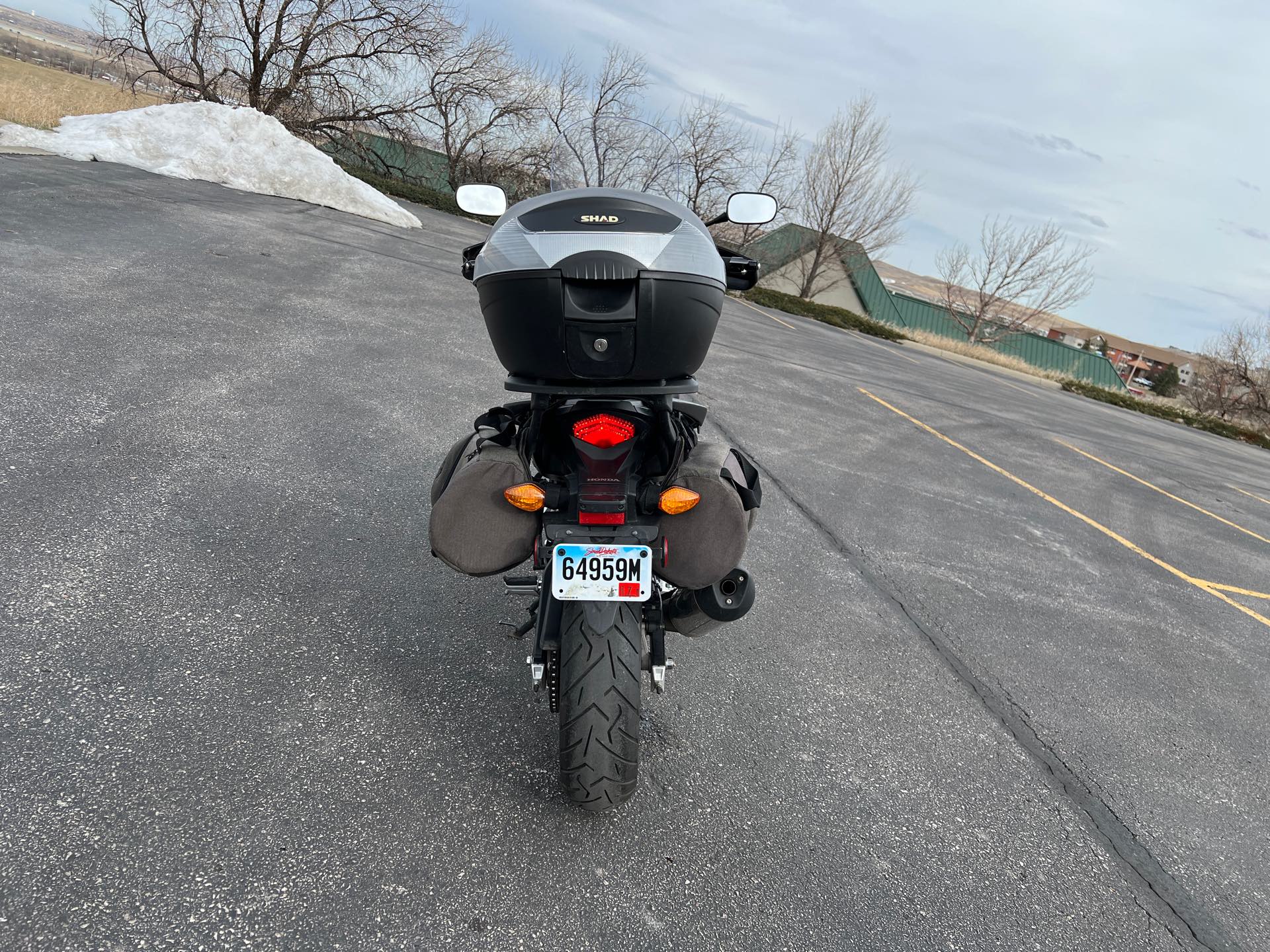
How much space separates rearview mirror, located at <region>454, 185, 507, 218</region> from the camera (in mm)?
2883

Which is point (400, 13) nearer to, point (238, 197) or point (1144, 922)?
point (238, 197)

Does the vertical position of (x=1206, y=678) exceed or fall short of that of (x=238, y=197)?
it falls short

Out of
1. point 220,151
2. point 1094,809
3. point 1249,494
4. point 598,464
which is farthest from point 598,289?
point 220,151

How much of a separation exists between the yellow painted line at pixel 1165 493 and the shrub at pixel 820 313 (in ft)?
45.9

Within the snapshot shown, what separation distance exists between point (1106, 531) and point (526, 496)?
21.7 feet

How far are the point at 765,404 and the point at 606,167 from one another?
5498 millimetres

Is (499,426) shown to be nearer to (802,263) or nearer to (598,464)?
(598,464)

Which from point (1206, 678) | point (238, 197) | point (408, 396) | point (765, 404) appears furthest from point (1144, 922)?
point (238, 197)

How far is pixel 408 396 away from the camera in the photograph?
6.20 m

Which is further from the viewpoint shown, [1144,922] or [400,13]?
[400,13]

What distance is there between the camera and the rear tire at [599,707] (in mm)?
2277

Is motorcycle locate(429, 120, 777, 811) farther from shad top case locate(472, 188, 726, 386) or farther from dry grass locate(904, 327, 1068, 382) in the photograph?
dry grass locate(904, 327, 1068, 382)

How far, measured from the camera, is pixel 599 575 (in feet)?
7.63

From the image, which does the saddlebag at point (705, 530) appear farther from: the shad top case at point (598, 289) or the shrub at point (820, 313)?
the shrub at point (820, 313)
